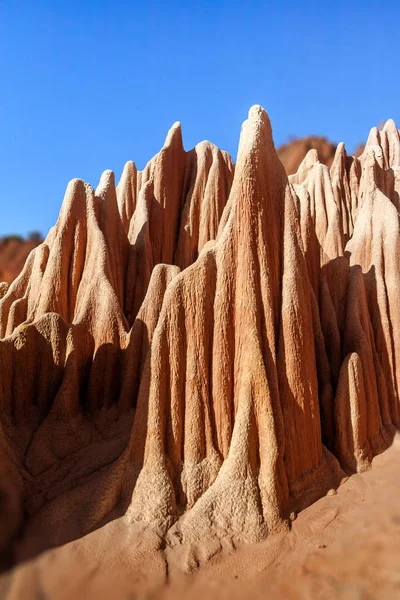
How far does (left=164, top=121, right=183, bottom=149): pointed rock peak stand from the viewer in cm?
1329

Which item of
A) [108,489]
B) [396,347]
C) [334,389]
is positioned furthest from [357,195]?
[108,489]

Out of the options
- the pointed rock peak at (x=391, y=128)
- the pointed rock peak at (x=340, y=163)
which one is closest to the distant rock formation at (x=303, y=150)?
the pointed rock peak at (x=391, y=128)

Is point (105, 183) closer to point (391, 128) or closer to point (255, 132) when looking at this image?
point (255, 132)

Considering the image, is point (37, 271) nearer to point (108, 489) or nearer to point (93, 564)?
point (108, 489)

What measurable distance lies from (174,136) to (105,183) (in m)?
3.83

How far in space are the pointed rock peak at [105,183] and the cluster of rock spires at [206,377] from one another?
1.78 ft

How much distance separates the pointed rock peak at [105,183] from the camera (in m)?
10.4

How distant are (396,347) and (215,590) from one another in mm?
5968

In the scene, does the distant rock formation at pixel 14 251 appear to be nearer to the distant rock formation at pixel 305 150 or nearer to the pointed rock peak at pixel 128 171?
the distant rock formation at pixel 305 150

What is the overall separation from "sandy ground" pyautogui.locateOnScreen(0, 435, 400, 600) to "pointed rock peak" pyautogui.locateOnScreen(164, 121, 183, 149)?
10872 mm

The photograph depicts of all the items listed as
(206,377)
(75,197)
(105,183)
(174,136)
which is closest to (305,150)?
(174,136)

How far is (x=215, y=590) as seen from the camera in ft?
15.1

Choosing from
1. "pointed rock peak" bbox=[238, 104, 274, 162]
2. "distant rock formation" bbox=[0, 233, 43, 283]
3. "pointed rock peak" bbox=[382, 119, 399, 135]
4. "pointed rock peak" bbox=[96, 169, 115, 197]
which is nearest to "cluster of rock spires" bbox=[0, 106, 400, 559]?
"pointed rock peak" bbox=[238, 104, 274, 162]

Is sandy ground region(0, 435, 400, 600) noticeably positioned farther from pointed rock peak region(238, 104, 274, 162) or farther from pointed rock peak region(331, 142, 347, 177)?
pointed rock peak region(331, 142, 347, 177)
